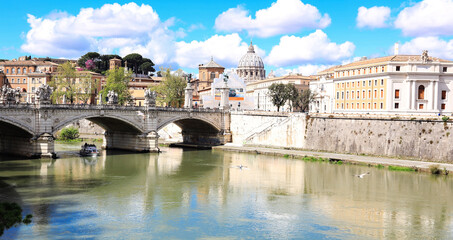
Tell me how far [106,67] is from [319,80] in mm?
62001

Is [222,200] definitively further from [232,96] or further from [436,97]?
[232,96]

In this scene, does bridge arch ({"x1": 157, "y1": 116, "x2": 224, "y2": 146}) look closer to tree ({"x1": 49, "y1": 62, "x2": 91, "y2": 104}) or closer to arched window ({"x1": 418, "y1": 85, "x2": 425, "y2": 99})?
tree ({"x1": 49, "y1": 62, "x2": 91, "y2": 104})

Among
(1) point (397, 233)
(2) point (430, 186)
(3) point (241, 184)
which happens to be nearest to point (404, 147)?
(2) point (430, 186)

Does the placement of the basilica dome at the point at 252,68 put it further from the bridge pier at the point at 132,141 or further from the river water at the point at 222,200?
the river water at the point at 222,200

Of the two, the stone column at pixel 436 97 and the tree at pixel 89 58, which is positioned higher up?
the tree at pixel 89 58

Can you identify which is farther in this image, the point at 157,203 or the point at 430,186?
the point at 430,186

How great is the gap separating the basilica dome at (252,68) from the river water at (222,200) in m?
106

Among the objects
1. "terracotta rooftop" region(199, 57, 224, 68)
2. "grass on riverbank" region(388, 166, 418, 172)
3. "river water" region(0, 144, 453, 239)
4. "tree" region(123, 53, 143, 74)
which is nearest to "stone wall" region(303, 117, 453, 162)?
"grass on riverbank" region(388, 166, 418, 172)

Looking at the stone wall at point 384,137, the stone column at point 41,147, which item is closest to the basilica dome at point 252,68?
the stone wall at point 384,137

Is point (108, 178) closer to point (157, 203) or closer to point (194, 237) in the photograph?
point (157, 203)

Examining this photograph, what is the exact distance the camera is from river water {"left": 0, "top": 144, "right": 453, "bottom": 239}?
21219 mm

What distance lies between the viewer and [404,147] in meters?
41.1

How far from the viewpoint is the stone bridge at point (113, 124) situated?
41.3 m

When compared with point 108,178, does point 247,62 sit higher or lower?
higher
